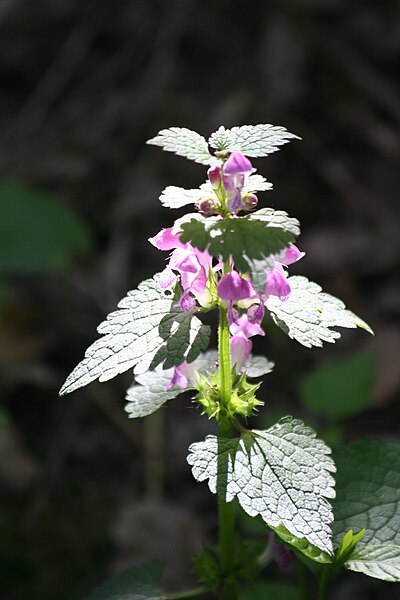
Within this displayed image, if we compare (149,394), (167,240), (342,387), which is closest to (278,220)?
(167,240)

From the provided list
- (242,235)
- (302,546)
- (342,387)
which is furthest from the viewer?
(342,387)

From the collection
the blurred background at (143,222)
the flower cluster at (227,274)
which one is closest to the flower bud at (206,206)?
the flower cluster at (227,274)

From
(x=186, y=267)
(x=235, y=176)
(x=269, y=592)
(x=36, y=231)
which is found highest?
(x=36, y=231)

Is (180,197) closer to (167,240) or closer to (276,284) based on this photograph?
(167,240)

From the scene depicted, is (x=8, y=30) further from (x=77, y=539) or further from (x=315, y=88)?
(x=77, y=539)

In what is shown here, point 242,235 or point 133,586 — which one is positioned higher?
point 242,235

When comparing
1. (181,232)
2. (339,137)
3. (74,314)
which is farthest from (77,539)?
(339,137)

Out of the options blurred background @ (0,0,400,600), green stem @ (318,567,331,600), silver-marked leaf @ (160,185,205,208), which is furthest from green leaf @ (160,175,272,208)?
blurred background @ (0,0,400,600)

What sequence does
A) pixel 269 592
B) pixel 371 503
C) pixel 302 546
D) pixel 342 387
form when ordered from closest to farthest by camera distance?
pixel 302 546 < pixel 371 503 < pixel 269 592 < pixel 342 387
